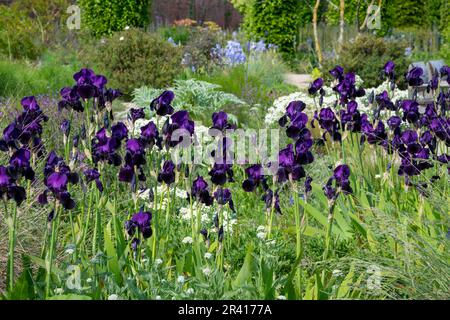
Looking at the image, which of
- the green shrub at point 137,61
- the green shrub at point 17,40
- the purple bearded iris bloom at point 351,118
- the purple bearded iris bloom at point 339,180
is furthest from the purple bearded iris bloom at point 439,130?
the green shrub at point 17,40

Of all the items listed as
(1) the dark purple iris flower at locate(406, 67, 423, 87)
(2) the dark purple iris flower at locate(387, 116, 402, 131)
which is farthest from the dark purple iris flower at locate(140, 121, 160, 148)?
(1) the dark purple iris flower at locate(406, 67, 423, 87)

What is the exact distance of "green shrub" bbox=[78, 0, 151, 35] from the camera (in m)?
14.9

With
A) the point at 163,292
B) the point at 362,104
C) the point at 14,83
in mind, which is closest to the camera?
the point at 163,292

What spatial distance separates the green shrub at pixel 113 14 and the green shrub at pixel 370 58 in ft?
21.0

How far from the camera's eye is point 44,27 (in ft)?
53.7

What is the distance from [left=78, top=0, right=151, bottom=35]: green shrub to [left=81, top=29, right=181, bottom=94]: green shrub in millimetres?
5384

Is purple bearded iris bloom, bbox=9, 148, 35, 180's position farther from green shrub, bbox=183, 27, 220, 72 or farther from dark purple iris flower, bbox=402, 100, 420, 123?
green shrub, bbox=183, 27, 220, 72

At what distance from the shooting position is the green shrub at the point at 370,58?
982cm

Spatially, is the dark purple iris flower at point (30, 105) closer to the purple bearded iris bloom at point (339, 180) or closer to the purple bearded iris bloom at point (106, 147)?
the purple bearded iris bloom at point (106, 147)

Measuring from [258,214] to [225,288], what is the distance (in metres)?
1.61

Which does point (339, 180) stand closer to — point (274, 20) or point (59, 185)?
point (59, 185)

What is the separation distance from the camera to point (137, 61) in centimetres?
949

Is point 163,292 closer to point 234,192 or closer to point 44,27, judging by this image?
point 234,192
